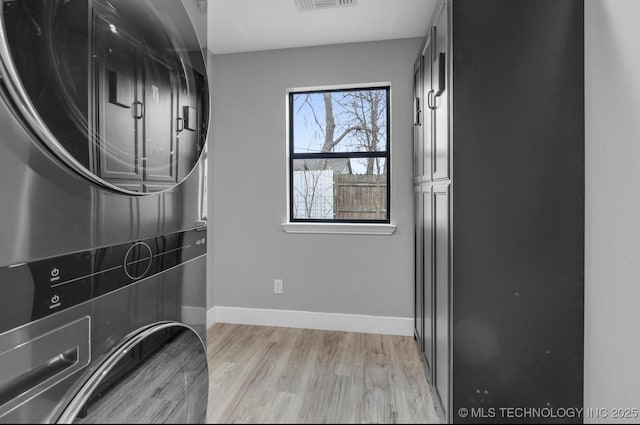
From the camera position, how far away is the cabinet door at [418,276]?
1.66 meters

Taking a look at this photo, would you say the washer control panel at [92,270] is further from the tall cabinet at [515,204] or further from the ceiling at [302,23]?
the tall cabinet at [515,204]

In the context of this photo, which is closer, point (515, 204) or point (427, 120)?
point (515, 204)

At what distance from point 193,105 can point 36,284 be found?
0.94ft

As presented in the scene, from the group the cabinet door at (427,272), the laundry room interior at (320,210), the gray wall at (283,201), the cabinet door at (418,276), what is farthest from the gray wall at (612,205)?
the gray wall at (283,201)

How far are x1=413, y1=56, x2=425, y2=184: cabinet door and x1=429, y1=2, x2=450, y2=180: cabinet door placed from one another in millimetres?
294

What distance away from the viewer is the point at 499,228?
3.26 ft

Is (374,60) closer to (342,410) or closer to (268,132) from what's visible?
(268,132)

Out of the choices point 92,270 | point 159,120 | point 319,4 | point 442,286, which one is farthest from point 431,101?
point 92,270

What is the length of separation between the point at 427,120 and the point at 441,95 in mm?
280

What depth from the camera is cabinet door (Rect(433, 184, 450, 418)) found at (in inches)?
41.9

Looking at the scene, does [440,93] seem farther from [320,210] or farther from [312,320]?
[312,320]

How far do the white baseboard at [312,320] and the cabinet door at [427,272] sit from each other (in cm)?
41

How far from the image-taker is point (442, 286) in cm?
116

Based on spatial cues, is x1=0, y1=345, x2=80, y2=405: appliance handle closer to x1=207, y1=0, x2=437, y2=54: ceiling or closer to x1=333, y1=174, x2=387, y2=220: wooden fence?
x1=207, y1=0, x2=437, y2=54: ceiling
